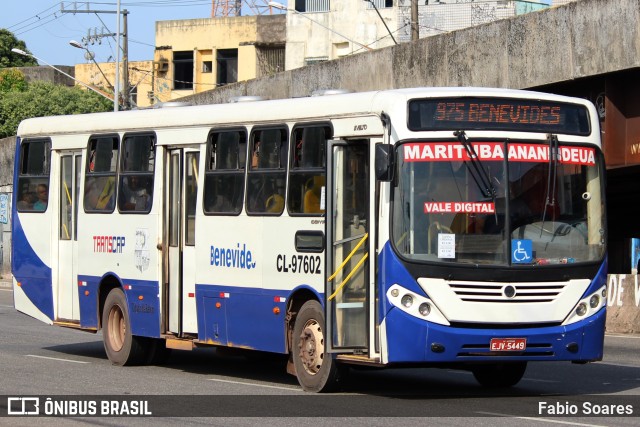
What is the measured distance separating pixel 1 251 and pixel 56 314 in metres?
28.8

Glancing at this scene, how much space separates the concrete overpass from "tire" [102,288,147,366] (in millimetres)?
10162

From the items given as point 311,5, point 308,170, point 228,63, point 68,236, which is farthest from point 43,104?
point 308,170

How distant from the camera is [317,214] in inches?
552

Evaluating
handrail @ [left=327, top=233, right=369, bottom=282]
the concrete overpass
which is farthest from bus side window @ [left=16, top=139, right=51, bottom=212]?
the concrete overpass

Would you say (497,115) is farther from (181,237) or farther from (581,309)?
(181,237)

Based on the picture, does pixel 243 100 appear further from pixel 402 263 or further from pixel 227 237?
pixel 402 263

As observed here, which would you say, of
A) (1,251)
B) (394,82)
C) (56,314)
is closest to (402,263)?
(56,314)

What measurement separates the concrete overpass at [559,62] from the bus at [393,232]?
30.6ft

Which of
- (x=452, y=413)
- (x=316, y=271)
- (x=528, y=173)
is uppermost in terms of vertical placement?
(x=528, y=173)

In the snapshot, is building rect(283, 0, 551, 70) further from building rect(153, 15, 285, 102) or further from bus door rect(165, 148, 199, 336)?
bus door rect(165, 148, 199, 336)

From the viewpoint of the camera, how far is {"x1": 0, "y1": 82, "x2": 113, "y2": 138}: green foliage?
251 feet

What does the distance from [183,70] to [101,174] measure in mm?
58882

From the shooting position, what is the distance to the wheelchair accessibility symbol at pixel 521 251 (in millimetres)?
12969

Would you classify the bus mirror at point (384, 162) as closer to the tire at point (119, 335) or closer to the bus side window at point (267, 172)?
the bus side window at point (267, 172)
